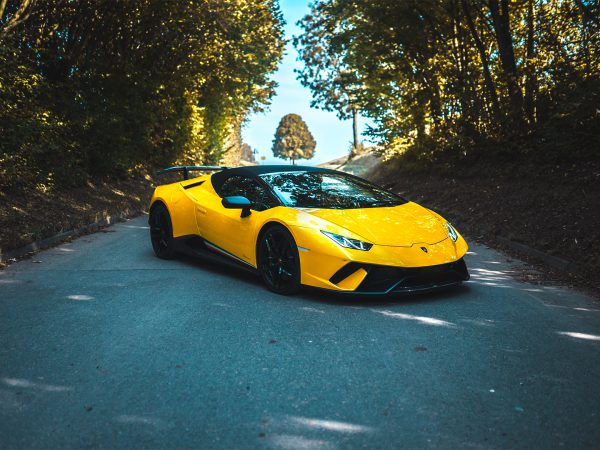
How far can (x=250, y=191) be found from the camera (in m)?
6.62

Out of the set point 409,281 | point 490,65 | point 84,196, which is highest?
point 490,65

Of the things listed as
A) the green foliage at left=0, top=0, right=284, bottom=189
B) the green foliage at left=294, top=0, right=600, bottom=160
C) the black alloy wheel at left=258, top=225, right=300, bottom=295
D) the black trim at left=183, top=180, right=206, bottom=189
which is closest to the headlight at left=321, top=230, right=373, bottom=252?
the black alloy wheel at left=258, top=225, right=300, bottom=295

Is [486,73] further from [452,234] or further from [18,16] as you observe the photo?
[18,16]

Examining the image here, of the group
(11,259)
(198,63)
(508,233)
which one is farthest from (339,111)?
(11,259)

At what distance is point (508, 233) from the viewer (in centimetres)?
948

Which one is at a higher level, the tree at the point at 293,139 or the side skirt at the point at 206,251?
the tree at the point at 293,139

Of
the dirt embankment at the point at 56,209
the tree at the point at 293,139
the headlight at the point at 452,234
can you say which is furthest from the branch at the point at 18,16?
the tree at the point at 293,139

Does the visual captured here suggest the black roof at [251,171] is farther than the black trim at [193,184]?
No

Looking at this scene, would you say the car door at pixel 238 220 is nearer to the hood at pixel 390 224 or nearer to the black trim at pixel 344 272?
the hood at pixel 390 224

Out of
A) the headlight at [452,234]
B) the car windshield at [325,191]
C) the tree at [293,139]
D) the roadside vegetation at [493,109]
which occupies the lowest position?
the headlight at [452,234]

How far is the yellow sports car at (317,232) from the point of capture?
17.3ft

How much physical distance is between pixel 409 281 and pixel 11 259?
5.65 meters

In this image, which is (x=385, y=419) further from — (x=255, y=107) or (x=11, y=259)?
(x=255, y=107)

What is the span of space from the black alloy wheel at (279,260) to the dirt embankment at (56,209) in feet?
13.8
